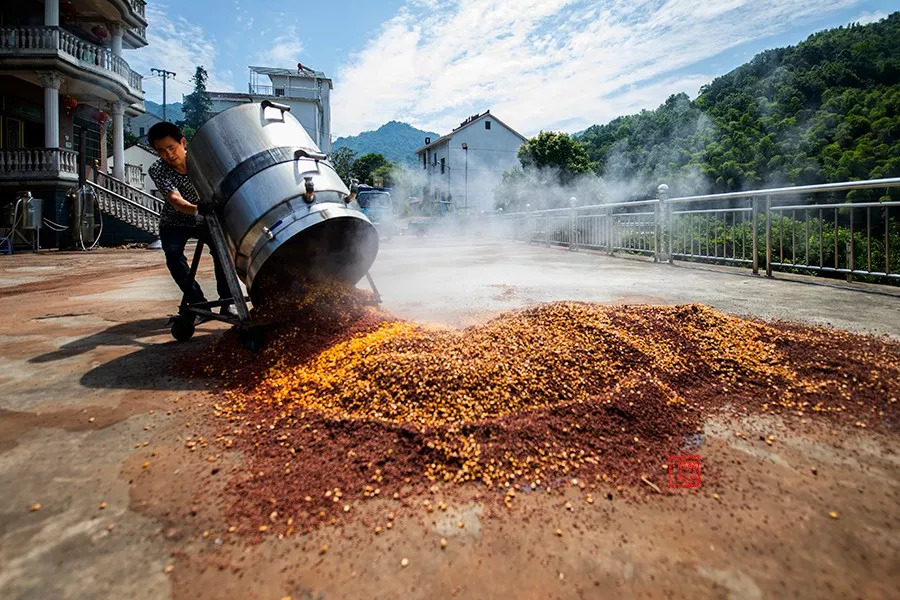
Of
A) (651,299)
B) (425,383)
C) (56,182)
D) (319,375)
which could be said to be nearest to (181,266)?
(319,375)

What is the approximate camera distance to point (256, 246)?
316 centimetres

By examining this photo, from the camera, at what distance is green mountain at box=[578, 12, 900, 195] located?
27.2m

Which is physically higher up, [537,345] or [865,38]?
[865,38]

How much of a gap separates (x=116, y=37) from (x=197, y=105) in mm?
58183

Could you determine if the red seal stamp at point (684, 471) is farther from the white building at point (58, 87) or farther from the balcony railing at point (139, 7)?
the balcony railing at point (139, 7)

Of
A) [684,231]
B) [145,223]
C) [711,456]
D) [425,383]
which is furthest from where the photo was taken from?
[145,223]

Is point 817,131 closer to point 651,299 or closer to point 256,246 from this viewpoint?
point 651,299

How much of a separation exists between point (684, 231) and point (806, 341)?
6.14 m

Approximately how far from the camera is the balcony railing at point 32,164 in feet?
46.1

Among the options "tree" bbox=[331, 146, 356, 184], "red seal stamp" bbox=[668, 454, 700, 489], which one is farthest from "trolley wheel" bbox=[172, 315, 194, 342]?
"tree" bbox=[331, 146, 356, 184]

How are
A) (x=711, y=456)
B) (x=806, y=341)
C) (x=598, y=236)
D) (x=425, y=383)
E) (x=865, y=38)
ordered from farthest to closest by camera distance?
(x=865, y=38) < (x=598, y=236) < (x=806, y=341) < (x=425, y=383) < (x=711, y=456)

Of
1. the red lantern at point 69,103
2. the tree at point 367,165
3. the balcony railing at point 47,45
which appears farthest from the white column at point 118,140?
the tree at point 367,165

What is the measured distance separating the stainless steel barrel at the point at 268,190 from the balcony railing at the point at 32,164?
15.0 meters

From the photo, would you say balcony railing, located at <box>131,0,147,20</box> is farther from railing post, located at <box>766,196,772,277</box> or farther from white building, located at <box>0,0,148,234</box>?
railing post, located at <box>766,196,772,277</box>
